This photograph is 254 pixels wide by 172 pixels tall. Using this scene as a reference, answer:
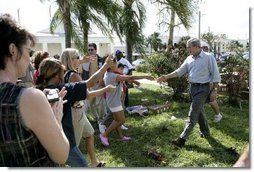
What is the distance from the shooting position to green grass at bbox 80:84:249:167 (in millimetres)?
3111

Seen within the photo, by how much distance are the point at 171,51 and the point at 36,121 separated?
4.92 metres

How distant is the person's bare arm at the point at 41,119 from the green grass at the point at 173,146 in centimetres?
198

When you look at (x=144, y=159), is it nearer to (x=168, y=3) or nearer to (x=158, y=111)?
(x=158, y=111)

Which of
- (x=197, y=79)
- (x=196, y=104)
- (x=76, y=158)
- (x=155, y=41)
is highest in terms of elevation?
(x=155, y=41)

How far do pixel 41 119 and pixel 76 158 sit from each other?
1365mm

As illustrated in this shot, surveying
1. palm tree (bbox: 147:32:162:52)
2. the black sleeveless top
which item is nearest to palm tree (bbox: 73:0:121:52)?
palm tree (bbox: 147:32:162:52)

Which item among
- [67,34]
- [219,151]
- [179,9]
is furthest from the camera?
[67,34]

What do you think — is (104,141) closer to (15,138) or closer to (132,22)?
(132,22)

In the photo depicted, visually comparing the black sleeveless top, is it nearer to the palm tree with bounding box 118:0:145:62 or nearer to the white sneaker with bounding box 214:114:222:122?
the white sneaker with bounding box 214:114:222:122

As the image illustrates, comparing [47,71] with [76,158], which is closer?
[47,71]

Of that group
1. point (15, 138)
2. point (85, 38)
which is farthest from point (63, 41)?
point (15, 138)

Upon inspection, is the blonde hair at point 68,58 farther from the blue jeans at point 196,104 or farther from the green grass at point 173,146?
the blue jeans at point 196,104

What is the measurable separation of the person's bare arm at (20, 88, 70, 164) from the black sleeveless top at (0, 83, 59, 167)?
2 centimetres

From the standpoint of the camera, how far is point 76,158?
7.84 ft
